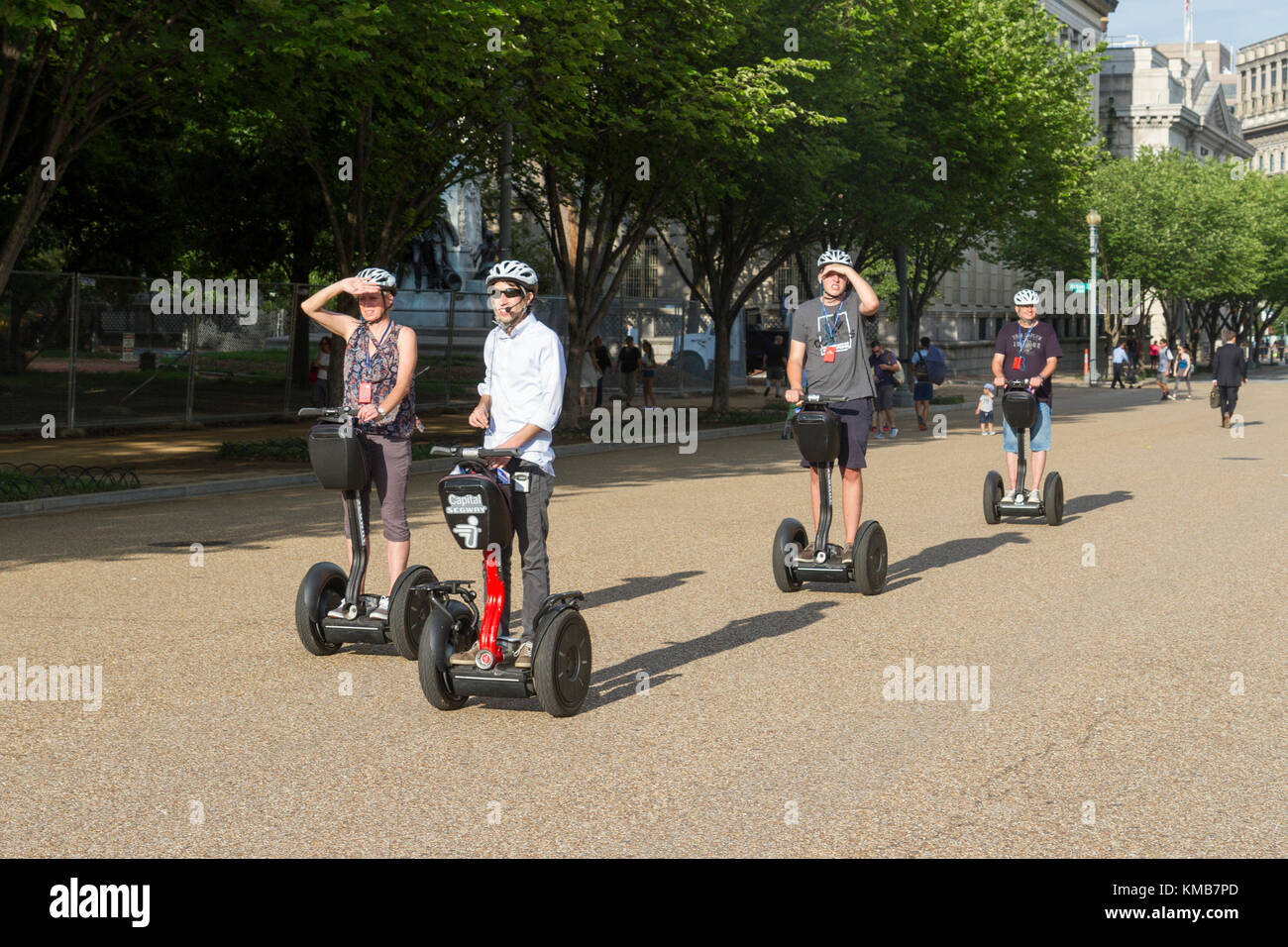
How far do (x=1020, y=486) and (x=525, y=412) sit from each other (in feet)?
26.1

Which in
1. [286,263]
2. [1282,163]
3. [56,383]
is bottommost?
[56,383]

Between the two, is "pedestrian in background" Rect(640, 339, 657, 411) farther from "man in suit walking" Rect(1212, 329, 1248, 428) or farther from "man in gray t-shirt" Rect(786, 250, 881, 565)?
"man in gray t-shirt" Rect(786, 250, 881, 565)

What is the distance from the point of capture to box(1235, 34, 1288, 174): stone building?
186 metres

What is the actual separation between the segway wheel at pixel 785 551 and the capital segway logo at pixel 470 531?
12.5 feet

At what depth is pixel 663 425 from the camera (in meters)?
31.9

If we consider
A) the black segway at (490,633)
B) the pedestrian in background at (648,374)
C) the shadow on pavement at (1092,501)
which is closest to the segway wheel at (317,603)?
the black segway at (490,633)

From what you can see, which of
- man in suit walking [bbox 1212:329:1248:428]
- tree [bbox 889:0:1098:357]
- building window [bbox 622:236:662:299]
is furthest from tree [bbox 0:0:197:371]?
building window [bbox 622:236:662:299]

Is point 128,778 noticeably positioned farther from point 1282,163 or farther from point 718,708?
point 1282,163

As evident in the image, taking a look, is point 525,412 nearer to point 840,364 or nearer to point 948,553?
point 840,364

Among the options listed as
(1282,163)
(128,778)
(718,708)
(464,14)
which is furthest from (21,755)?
(1282,163)

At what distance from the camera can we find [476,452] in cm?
636

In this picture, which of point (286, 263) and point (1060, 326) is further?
point (1060, 326)

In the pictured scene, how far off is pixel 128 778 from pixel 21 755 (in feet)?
2.09
